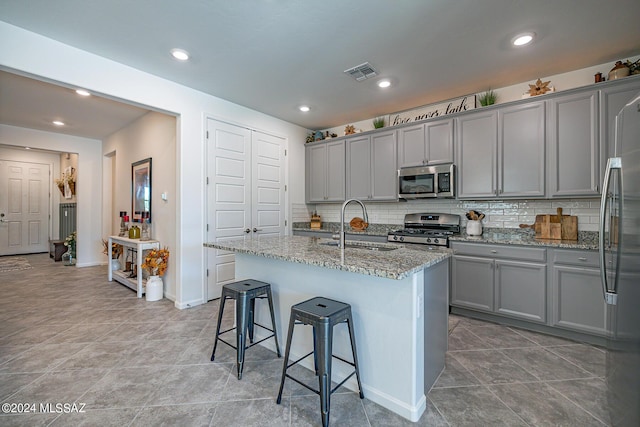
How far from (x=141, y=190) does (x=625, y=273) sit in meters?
5.22

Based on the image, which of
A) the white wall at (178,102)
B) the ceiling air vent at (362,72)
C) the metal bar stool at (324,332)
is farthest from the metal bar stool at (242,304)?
the ceiling air vent at (362,72)

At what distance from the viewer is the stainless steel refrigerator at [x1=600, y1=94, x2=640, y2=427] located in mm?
1114

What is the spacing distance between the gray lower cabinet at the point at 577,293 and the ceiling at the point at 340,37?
74.0 inches

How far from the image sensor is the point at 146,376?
2.02m

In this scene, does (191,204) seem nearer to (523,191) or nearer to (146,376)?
(146,376)

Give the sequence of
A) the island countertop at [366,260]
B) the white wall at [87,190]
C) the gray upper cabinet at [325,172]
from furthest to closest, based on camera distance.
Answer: the white wall at [87,190]
the gray upper cabinet at [325,172]
the island countertop at [366,260]

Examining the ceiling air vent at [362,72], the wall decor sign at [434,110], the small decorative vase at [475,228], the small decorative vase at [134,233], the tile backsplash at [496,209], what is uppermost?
the ceiling air vent at [362,72]

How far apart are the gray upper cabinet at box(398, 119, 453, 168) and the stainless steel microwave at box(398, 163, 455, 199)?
0.33ft

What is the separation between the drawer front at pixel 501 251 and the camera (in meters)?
2.70

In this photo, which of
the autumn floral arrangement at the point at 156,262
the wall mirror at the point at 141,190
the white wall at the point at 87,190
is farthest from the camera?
the white wall at the point at 87,190

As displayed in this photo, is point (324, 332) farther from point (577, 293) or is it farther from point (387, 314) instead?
point (577, 293)

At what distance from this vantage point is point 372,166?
4234 mm

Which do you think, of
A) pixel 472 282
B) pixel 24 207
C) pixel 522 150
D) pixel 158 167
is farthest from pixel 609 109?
pixel 24 207

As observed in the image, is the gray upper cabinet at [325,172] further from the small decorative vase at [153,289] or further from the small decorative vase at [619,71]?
the small decorative vase at [619,71]
